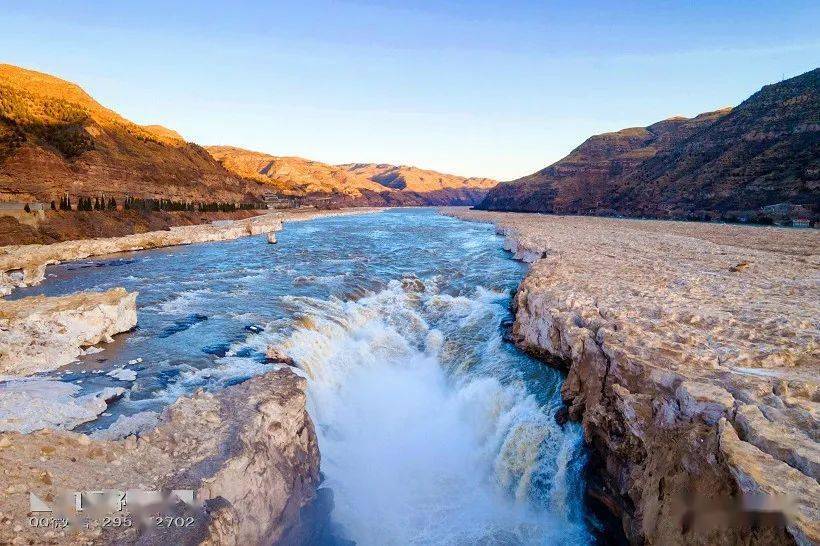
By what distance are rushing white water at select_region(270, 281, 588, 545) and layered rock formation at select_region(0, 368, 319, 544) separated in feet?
5.61

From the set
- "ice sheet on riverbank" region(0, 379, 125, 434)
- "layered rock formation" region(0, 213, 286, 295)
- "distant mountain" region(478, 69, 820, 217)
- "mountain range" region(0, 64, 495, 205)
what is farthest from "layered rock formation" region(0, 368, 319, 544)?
"distant mountain" region(478, 69, 820, 217)

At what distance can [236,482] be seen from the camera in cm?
624

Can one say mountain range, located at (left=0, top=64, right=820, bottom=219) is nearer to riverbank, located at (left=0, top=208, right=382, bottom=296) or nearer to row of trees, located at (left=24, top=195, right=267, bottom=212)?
row of trees, located at (left=24, top=195, right=267, bottom=212)

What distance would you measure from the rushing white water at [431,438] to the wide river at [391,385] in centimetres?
3

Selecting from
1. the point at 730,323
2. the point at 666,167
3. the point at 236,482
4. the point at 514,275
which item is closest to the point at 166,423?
the point at 236,482

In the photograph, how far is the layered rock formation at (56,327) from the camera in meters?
10.5

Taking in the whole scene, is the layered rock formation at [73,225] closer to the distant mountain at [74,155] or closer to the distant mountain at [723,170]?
the distant mountain at [74,155]

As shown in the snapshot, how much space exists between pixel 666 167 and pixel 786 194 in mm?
32272

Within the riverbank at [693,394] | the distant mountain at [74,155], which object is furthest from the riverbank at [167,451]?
the distant mountain at [74,155]

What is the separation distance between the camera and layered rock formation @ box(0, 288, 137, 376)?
34.6ft

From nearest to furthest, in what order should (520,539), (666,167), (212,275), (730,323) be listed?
(520,539) → (730,323) → (212,275) → (666,167)

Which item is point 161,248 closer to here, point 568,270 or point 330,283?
point 330,283


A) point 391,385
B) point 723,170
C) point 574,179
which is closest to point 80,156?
point 391,385

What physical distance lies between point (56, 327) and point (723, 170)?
78.9 m
